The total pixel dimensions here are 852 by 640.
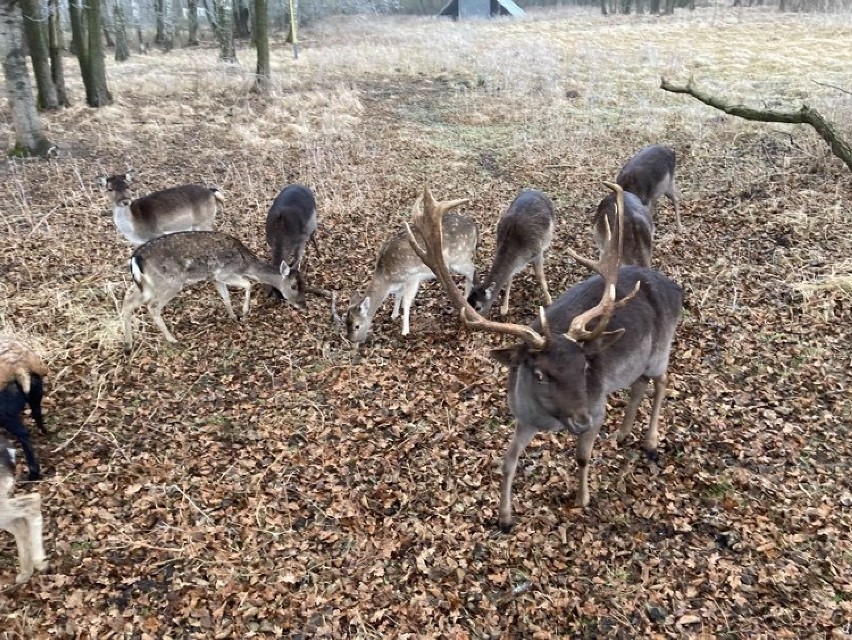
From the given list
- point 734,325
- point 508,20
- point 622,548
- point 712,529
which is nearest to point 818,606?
point 712,529

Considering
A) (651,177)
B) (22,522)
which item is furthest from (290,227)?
(651,177)

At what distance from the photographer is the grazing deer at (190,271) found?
6.36 meters

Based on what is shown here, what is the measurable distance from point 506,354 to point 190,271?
4279 mm

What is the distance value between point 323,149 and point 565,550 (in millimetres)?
10444

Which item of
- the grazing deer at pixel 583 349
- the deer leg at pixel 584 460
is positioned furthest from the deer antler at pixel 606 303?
the deer leg at pixel 584 460

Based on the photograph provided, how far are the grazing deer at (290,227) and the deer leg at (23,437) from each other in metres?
3.30

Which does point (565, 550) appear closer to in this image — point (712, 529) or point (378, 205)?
point (712, 529)

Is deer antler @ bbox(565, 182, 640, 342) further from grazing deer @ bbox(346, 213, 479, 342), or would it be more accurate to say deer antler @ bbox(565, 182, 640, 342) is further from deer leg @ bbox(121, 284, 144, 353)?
deer leg @ bbox(121, 284, 144, 353)

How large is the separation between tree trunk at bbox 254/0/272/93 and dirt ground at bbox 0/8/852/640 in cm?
790

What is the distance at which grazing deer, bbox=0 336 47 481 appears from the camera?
4652 millimetres

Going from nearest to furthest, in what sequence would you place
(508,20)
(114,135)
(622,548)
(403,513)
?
(622,548), (403,513), (114,135), (508,20)

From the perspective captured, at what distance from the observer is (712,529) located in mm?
4133

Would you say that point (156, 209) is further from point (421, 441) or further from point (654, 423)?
point (654, 423)

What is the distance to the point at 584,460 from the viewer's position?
14.0 feet
